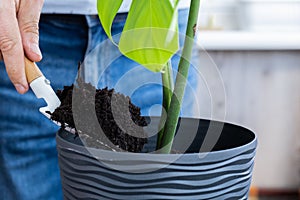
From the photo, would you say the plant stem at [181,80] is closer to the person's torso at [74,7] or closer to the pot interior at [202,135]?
the pot interior at [202,135]

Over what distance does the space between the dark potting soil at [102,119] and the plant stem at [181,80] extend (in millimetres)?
19

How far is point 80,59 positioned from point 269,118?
134cm

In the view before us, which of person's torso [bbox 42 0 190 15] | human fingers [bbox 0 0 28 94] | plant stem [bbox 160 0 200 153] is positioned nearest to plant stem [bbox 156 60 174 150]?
plant stem [bbox 160 0 200 153]

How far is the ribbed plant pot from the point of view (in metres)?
0.32

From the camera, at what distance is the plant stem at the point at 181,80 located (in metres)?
0.36

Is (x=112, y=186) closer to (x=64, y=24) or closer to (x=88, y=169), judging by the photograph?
(x=88, y=169)

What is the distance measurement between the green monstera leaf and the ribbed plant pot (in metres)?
0.07

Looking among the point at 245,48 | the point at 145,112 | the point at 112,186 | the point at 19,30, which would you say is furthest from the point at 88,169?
the point at 245,48

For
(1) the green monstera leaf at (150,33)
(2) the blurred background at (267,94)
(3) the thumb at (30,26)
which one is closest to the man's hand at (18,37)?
(3) the thumb at (30,26)

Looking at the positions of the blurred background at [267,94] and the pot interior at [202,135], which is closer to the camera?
the pot interior at [202,135]

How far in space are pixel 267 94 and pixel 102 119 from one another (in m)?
1.59

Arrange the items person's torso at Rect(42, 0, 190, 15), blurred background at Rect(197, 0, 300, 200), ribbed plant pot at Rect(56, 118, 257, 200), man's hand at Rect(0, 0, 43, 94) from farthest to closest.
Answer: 1. blurred background at Rect(197, 0, 300, 200)
2. person's torso at Rect(42, 0, 190, 15)
3. man's hand at Rect(0, 0, 43, 94)
4. ribbed plant pot at Rect(56, 118, 257, 200)

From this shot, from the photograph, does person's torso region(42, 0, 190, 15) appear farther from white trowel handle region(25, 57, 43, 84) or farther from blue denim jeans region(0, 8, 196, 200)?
white trowel handle region(25, 57, 43, 84)

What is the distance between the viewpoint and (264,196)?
191cm
